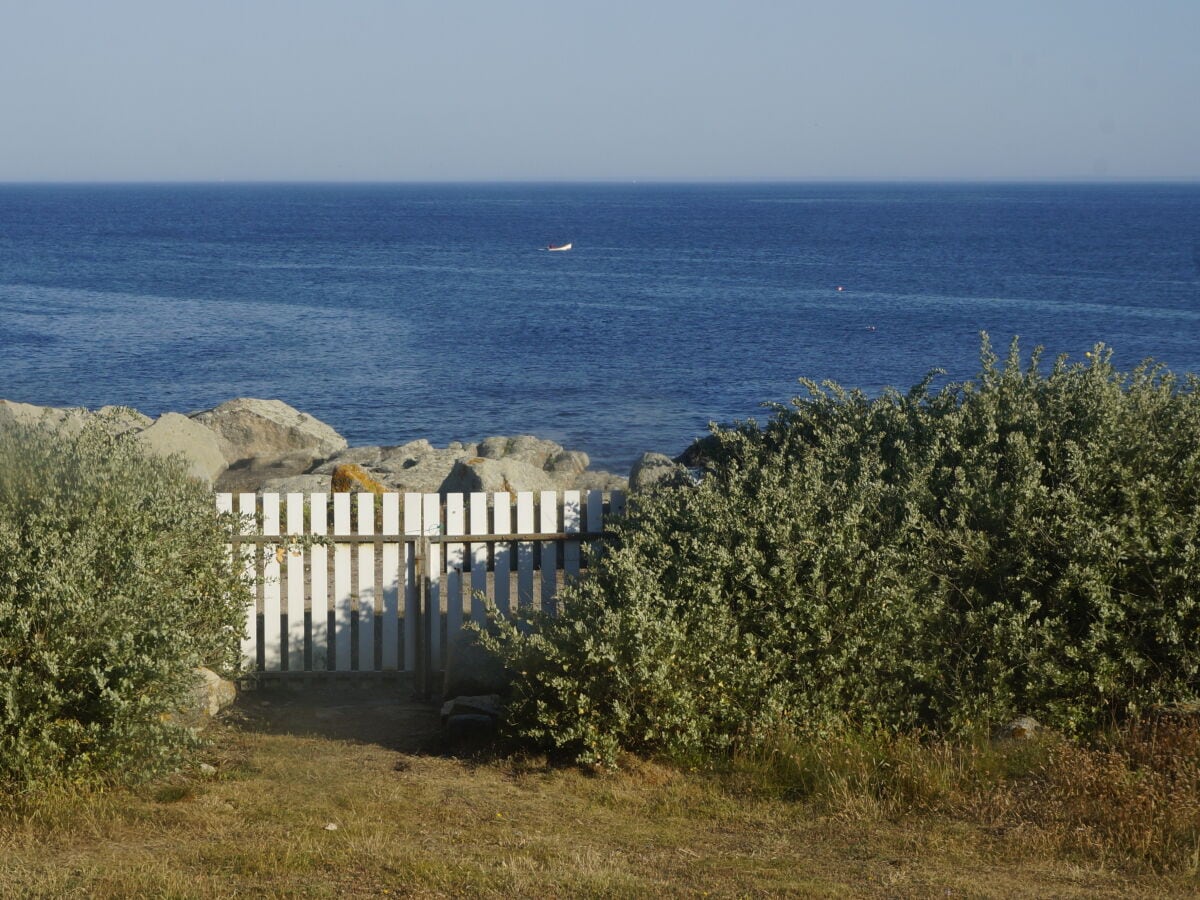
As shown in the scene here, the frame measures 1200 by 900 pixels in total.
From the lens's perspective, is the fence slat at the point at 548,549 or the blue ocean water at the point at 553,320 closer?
the fence slat at the point at 548,549

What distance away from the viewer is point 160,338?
5391 cm

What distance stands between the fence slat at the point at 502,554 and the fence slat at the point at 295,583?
1.50 meters

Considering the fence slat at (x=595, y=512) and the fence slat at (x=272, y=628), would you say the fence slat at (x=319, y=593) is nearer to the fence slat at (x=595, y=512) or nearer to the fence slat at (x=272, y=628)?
the fence slat at (x=272, y=628)

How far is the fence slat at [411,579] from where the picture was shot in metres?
10.0

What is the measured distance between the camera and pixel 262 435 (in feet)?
89.5

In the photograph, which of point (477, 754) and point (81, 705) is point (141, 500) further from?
point (477, 754)

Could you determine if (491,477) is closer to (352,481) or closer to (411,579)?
(352,481)

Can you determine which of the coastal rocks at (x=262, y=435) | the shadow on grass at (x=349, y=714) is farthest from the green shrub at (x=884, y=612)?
the coastal rocks at (x=262, y=435)

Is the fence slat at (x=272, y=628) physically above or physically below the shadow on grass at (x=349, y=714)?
above

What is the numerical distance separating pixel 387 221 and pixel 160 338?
4489 inches

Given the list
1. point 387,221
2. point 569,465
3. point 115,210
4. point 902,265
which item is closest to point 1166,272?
point 902,265

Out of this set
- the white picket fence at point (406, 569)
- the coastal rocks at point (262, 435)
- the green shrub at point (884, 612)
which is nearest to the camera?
the green shrub at point (884, 612)

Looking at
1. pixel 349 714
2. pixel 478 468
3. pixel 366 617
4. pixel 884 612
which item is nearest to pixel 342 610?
pixel 366 617

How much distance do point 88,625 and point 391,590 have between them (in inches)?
135
